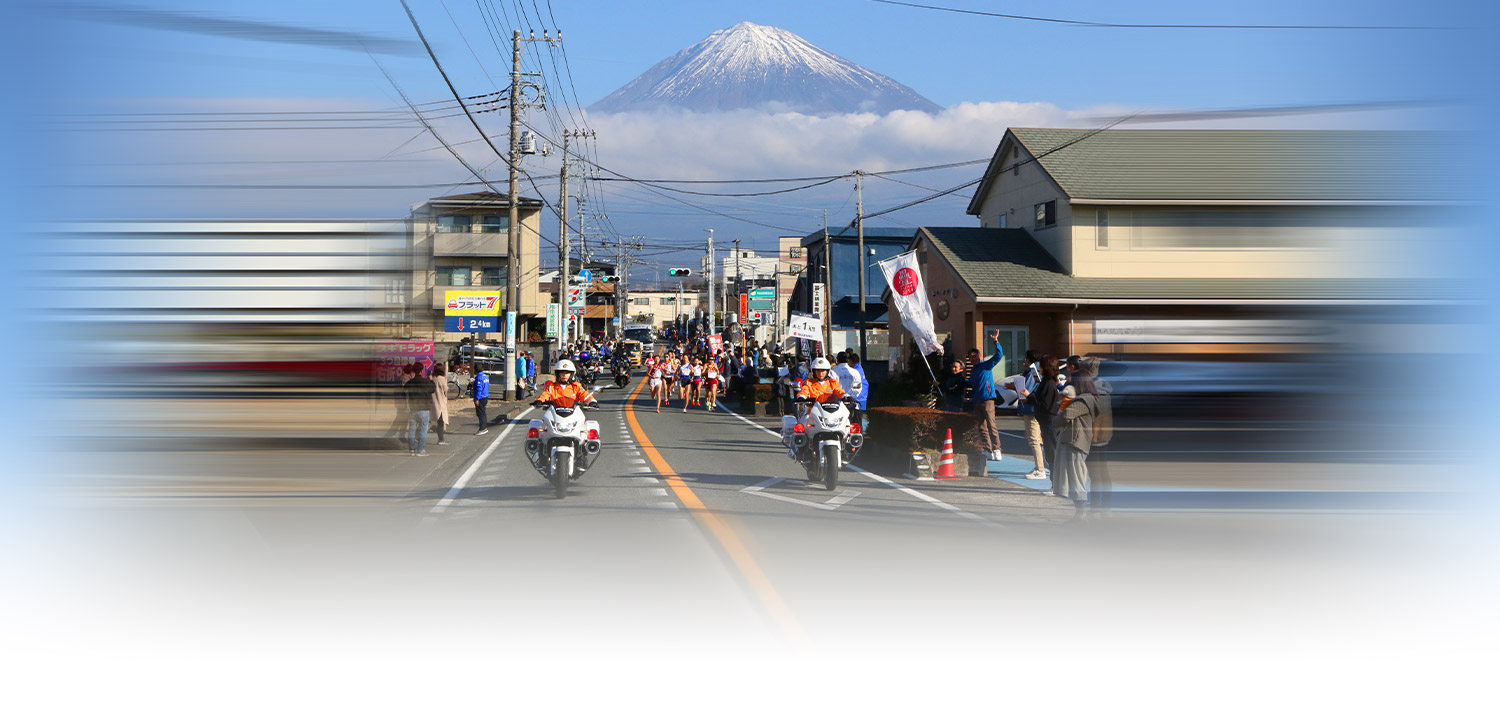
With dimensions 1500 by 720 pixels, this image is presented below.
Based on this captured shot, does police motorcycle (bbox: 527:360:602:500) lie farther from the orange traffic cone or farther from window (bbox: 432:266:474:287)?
window (bbox: 432:266:474:287)

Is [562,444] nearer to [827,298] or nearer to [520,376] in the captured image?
[520,376]

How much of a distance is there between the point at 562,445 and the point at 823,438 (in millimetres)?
3420

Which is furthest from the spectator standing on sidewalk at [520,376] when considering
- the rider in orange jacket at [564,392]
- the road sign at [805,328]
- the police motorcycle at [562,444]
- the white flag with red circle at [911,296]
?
the police motorcycle at [562,444]

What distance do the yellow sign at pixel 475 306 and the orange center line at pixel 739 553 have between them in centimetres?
2408

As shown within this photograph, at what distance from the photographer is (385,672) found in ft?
18.7

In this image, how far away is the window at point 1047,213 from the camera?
29.4 metres

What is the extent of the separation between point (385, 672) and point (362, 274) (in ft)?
6.90

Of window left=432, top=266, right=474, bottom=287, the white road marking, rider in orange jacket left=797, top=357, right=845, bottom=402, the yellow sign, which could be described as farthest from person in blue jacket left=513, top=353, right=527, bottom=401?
the white road marking

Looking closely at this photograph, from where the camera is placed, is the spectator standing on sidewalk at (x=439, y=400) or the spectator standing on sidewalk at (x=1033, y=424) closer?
the spectator standing on sidewalk at (x=1033, y=424)

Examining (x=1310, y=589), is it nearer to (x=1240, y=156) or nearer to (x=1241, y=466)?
(x=1241, y=466)

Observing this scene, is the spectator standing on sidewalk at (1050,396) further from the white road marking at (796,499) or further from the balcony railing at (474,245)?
the balcony railing at (474,245)

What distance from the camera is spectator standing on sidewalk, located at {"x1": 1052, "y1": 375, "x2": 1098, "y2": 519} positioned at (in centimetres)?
1116

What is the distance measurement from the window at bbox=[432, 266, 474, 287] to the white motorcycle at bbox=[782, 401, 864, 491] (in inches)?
1430

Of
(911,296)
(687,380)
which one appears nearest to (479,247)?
(687,380)
